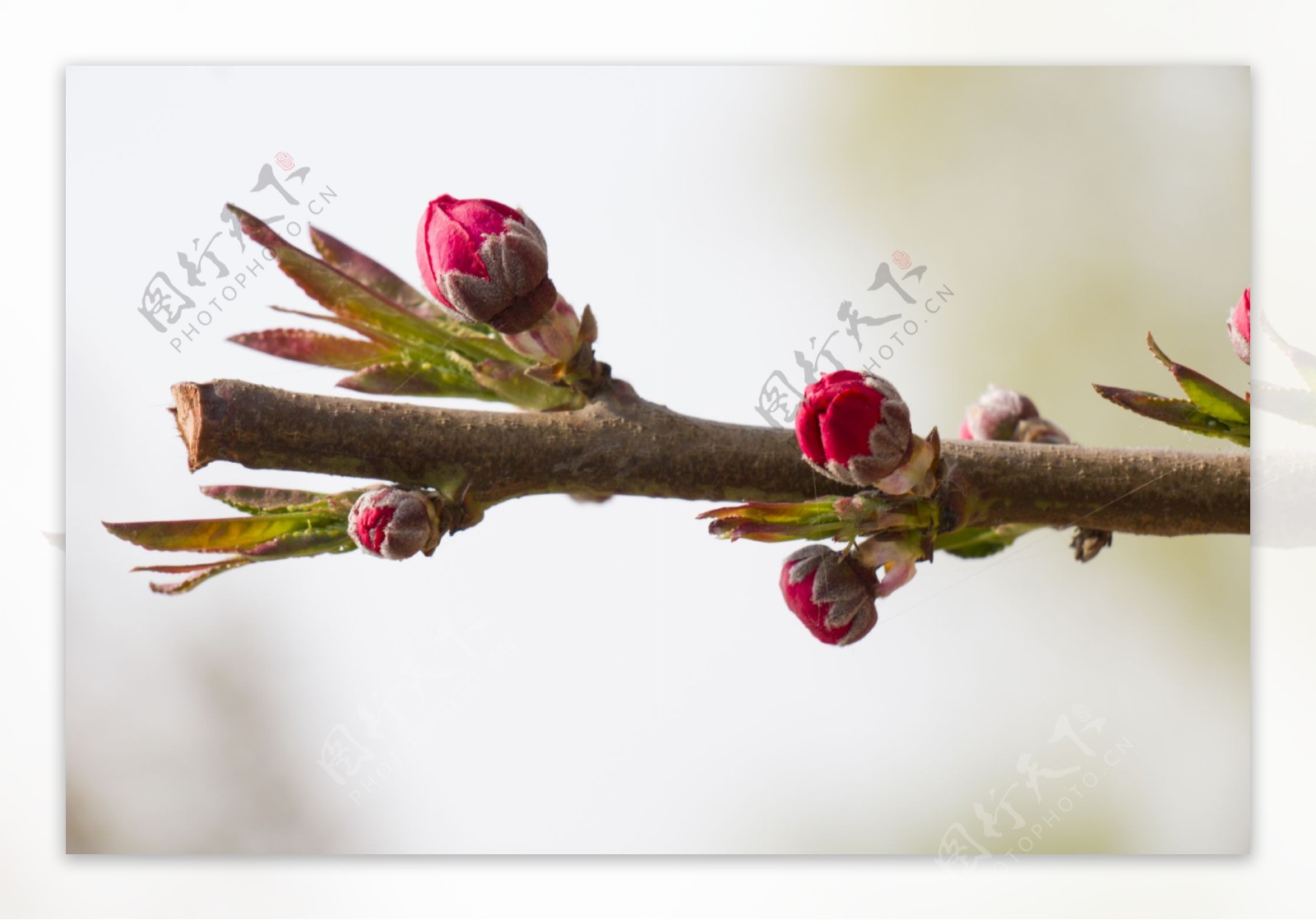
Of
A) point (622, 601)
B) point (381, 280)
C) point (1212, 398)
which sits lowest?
point (622, 601)

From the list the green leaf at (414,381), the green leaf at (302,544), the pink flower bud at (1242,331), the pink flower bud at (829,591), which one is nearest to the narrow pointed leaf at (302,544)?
the green leaf at (302,544)

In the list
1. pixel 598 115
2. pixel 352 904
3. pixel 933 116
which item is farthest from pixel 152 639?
pixel 933 116

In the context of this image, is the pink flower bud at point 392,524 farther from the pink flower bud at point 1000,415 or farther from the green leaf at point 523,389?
the pink flower bud at point 1000,415

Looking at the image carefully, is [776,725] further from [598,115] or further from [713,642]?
[598,115]

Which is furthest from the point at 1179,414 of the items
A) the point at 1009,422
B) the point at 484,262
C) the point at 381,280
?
the point at 381,280

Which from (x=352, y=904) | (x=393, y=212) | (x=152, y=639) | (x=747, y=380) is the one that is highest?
(x=393, y=212)

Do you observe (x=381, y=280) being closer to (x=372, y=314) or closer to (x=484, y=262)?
(x=372, y=314)

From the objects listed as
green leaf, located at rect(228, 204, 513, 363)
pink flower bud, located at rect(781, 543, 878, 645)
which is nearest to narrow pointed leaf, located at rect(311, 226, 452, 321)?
green leaf, located at rect(228, 204, 513, 363)

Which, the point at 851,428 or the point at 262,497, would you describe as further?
the point at 262,497
